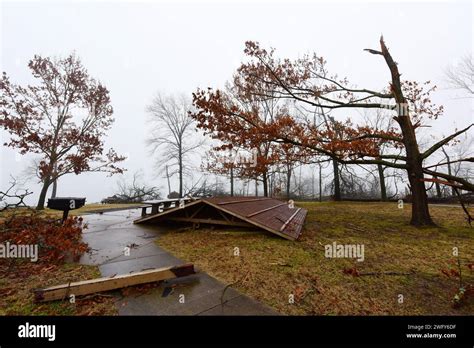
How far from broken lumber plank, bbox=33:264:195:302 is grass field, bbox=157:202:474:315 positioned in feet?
2.57

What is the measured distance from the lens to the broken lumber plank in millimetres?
2780

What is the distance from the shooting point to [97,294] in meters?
2.98

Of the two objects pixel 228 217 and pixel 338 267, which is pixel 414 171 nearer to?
pixel 338 267

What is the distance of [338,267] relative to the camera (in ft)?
13.3

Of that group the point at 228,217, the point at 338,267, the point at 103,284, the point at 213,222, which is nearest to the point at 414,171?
the point at 338,267

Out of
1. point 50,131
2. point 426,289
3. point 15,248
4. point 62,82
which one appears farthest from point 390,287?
point 62,82

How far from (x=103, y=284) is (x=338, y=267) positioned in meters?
4.25

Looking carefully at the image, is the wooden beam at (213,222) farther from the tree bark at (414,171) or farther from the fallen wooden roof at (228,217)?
the tree bark at (414,171)

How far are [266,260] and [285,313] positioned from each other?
1.74 meters

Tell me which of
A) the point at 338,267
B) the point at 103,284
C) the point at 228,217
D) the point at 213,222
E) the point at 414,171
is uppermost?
the point at 414,171

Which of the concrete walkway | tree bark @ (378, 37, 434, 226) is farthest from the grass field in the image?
tree bark @ (378, 37, 434, 226)

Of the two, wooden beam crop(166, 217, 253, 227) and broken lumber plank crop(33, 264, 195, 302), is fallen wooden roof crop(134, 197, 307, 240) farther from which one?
broken lumber plank crop(33, 264, 195, 302)

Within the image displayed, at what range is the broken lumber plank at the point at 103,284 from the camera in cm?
278

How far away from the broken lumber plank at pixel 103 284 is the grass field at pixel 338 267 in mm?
783
